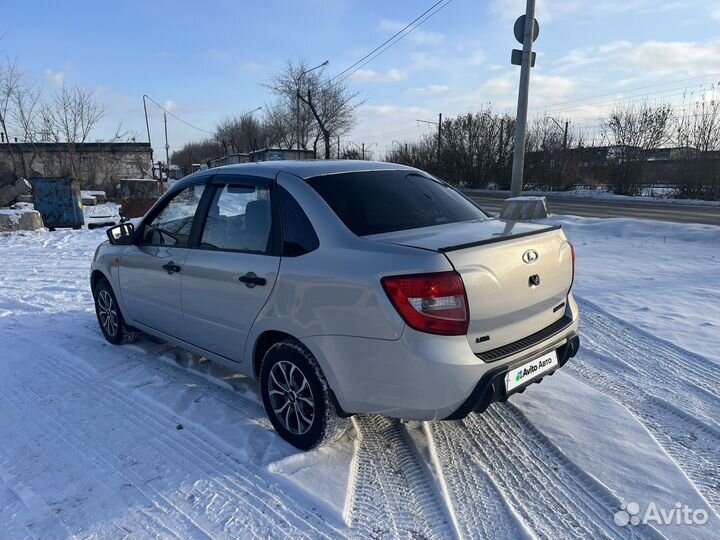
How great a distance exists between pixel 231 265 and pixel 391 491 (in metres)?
1.69

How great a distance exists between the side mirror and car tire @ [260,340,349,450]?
6.80ft

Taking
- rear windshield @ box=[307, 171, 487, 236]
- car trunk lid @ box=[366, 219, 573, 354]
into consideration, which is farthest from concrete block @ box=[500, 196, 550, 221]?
car trunk lid @ box=[366, 219, 573, 354]

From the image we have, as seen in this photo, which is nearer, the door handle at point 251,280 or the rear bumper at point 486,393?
the rear bumper at point 486,393

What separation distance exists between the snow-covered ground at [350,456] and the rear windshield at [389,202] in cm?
135

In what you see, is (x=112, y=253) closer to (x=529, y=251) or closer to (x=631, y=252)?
(x=529, y=251)

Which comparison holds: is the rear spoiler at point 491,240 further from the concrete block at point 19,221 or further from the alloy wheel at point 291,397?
the concrete block at point 19,221

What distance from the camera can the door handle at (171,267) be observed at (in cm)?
366

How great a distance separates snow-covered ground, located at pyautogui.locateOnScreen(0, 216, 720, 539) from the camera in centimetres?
235

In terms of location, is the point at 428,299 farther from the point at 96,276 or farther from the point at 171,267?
the point at 96,276

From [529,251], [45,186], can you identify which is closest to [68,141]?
[45,186]

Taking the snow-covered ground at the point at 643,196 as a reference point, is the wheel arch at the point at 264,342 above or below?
above

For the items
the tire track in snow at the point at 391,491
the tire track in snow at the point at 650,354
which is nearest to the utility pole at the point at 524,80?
the tire track in snow at the point at 650,354

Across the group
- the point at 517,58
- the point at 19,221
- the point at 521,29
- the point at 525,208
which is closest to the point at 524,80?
the point at 517,58

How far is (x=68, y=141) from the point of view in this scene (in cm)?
2470
